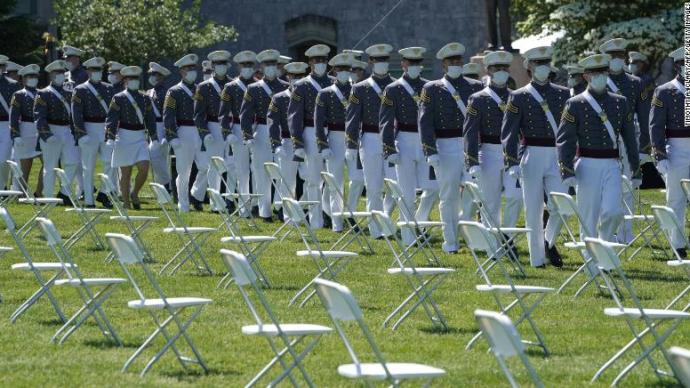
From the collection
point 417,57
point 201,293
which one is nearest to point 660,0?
point 417,57

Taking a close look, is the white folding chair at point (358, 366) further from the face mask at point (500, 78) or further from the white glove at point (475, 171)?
the face mask at point (500, 78)

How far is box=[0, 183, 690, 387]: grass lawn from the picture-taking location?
34.1ft

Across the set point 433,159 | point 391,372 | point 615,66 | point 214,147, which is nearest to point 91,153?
point 214,147

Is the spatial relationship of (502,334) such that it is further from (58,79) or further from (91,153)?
(58,79)

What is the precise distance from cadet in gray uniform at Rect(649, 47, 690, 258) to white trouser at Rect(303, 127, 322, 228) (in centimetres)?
471

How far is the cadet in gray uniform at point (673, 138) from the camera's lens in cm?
1653

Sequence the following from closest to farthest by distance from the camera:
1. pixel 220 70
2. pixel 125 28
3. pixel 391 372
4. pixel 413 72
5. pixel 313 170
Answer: pixel 391 372 < pixel 413 72 < pixel 313 170 < pixel 220 70 < pixel 125 28

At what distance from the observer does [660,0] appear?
31703 mm

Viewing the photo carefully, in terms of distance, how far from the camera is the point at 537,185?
15688 millimetres

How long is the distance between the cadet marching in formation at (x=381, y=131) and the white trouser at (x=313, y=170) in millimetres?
16

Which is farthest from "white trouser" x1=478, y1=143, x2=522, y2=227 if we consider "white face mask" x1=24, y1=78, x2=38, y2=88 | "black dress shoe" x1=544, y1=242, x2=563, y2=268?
"white face mask" x1=24, y1=78, x2=38, y2=88

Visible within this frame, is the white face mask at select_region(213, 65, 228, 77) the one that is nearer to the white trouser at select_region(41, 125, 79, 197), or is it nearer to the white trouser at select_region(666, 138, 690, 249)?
the white trouser at select_region(41, 125, 79, 197)

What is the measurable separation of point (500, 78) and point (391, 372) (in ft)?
27.9

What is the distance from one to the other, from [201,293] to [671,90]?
5165mm
